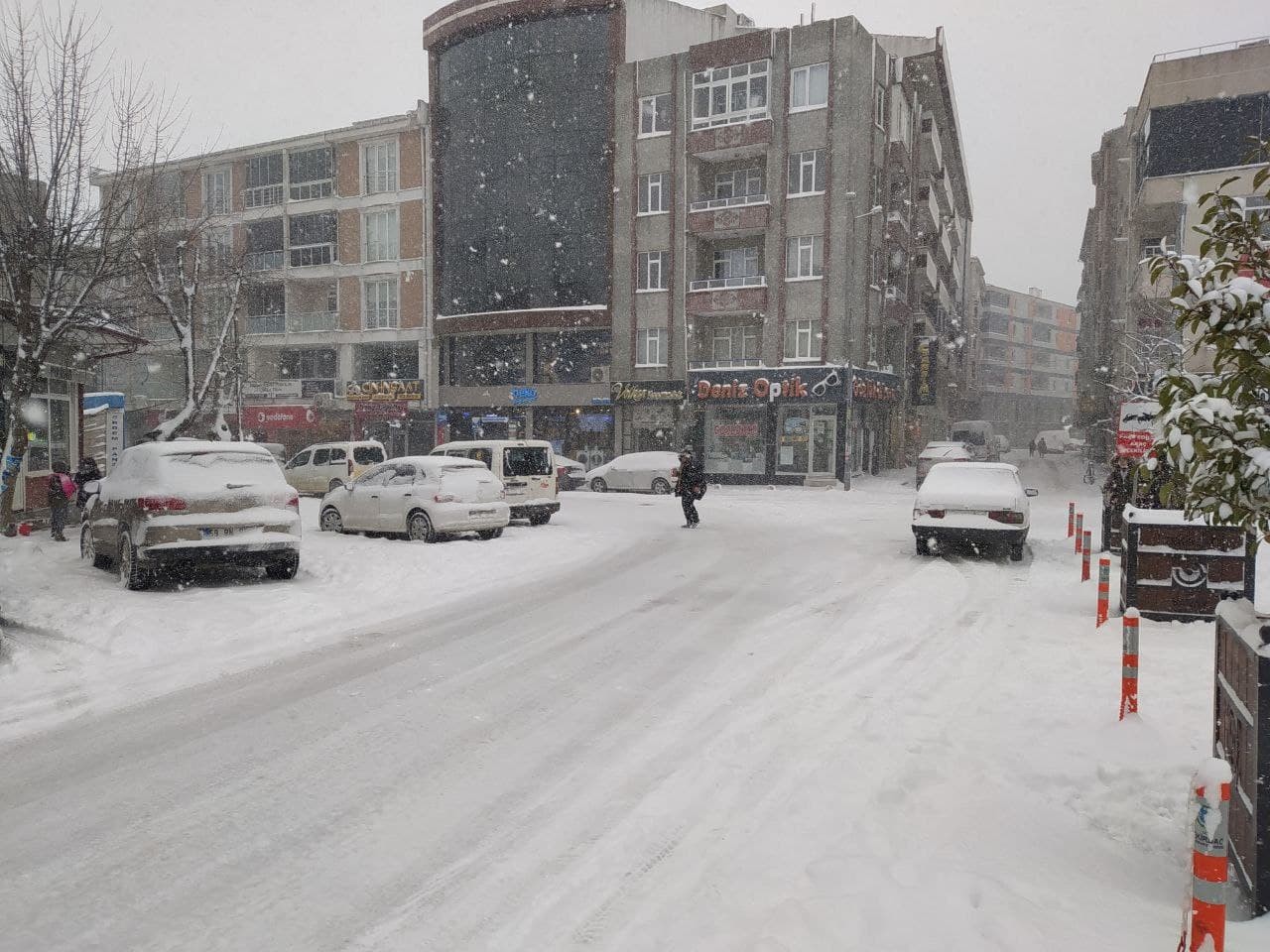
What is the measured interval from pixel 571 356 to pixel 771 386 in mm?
9938

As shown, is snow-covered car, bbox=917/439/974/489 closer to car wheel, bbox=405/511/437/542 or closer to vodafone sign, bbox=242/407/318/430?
car wheel, bbox=405/511/437/542

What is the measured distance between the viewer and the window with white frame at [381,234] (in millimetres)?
43625

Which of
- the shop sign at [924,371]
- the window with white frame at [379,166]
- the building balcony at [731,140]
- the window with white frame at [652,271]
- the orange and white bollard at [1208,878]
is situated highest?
the window with white frame at [379,166]

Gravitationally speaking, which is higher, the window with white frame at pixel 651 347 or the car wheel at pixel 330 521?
the window with white frame at pixel 651 347

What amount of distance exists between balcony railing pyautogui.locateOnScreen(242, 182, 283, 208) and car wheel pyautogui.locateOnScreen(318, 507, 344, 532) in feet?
115

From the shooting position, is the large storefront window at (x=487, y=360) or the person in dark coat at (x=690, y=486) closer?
the person in dark coat at (x=690, y=486)

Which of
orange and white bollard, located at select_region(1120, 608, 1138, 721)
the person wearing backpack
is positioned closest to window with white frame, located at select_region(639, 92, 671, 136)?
the person wearing backpack

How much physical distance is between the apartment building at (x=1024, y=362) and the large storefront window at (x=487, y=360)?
7022cm

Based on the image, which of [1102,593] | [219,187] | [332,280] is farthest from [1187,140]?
[219,187]

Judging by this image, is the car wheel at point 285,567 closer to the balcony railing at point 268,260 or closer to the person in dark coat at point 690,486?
the person in dark coat at point 690,486

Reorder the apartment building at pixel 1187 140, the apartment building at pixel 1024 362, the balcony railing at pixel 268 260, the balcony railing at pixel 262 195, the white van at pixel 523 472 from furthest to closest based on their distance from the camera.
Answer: the apartment building at pixel 1024 362
the balcony railing at pixel 262 195
the balcony railing at pixel 268 260
the apartment building at pixel 1187 140
the white van at pixel 523 472

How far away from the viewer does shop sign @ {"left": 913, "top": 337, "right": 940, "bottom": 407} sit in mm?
44500

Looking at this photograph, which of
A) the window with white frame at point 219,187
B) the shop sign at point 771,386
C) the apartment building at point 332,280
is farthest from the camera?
the window with white frame at point 219,187

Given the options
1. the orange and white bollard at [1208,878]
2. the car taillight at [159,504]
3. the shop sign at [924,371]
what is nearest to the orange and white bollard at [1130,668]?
the orange and white bollard at [1208,878]
